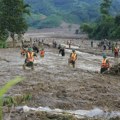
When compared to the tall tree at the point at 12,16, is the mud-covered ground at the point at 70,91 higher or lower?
lower

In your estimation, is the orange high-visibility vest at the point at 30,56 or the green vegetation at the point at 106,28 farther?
the green vegetation at the point at 106,28

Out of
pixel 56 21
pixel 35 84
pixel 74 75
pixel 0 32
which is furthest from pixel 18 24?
pixel 56 21

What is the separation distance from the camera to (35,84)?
55.8 feet

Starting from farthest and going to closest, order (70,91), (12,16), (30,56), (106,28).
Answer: (106,28), (12,16), (30,56), (70,91)

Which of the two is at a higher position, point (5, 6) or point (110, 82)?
point (5, 6)

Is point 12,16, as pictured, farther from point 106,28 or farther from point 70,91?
point 106,28

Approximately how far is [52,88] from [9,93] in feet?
7.74

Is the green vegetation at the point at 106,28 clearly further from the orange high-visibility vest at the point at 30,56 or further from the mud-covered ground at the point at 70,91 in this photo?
the mud-covered ground at the point at 70,91

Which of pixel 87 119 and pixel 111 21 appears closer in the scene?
pixel 87 119

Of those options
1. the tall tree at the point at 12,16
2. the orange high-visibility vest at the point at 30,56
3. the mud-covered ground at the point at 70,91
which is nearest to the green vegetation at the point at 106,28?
the tall tree at the point at 12,16

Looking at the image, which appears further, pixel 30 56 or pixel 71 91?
pixel 30 56

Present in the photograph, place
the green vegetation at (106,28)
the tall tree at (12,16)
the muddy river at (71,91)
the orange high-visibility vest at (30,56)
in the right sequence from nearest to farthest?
1. the muddy river at (71,91)
2. the orange high-visibility vest at (30,56)
3. the tall tree at (12,16)
4. the green vegetation at (106,28)

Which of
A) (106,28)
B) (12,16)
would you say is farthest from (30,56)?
(106,28)

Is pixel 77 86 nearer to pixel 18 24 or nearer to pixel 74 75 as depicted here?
pixel 74 75
